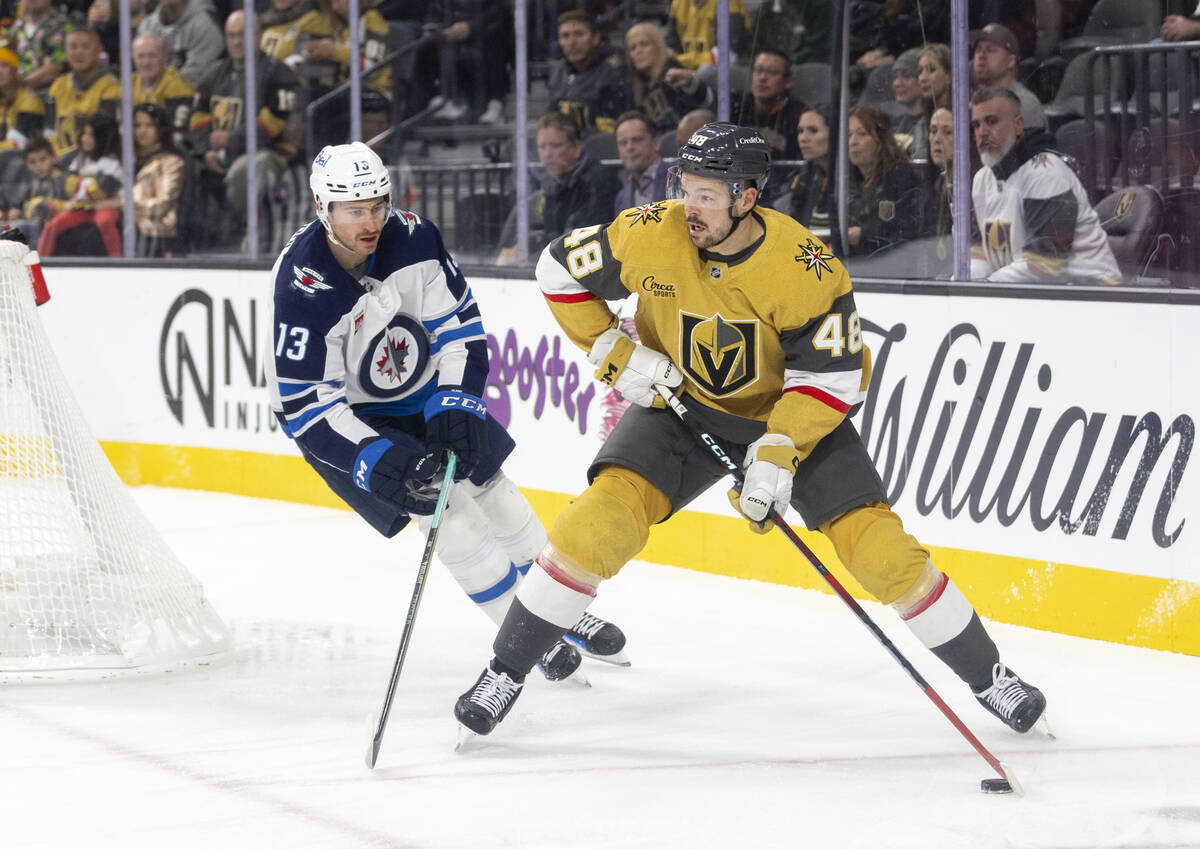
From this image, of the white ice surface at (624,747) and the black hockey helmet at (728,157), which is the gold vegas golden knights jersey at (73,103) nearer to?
the white ice surface at (624,747)

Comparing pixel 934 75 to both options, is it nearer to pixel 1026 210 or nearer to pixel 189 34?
pixel 1026 210

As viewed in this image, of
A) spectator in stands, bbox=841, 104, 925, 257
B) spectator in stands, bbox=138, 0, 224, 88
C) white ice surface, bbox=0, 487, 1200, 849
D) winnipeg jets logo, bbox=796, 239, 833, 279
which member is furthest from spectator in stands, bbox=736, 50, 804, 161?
spectator in stands, bbox=138, 0, 224, 88

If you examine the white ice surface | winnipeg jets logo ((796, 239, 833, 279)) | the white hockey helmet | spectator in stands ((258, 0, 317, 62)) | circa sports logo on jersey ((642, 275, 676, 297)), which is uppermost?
spectator in stands ((258, 0, 317, 62))

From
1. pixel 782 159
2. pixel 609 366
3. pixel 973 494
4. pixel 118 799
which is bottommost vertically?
pixel 118 799

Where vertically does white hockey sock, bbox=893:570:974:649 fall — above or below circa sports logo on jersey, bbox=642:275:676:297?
below

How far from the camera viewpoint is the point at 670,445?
132 inches

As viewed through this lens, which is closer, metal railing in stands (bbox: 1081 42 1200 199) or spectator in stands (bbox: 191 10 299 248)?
metal railing in stands (bbox: 1081 42 1200 199)

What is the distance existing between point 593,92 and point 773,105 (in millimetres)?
818

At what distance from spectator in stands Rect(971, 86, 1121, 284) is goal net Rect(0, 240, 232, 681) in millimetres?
2297

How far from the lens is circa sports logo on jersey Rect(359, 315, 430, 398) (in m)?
3.65

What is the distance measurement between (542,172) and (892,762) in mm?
3158

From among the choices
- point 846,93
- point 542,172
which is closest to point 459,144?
point 542,172

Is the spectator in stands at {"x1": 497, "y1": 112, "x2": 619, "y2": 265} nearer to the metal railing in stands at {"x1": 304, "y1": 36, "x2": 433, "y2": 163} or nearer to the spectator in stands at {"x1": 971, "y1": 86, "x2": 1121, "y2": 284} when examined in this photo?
the metal railing in stands at {"x1": 304, "y1": 36, "x2": 433, "y2": 163}

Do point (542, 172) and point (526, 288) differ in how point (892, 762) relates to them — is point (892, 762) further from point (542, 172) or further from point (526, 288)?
point (542, 172)
